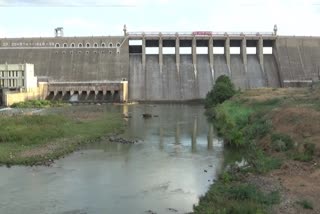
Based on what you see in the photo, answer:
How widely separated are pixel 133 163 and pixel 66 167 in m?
3.97

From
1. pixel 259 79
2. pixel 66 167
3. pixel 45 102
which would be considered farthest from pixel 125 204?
pixel 259 79

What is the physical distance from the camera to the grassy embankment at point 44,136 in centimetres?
2878

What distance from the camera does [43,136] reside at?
34750 millimetres

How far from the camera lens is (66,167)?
26.8 metres

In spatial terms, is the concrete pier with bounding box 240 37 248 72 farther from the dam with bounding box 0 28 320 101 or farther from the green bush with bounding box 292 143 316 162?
the green bush with bounding box 292 143 316 162

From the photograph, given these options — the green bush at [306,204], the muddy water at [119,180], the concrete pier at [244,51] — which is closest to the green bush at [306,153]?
the muddy water at [119,180]

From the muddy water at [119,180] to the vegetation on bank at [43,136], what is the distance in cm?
131

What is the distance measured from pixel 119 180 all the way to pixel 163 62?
65.3m

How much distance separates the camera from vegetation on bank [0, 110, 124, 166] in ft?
94.4

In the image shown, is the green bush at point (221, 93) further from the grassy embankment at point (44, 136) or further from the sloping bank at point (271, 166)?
the sloping bank at point (271, 166)

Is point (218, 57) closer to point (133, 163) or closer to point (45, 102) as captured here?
point (45, 102)

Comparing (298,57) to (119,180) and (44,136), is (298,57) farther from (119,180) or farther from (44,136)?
(119,180)

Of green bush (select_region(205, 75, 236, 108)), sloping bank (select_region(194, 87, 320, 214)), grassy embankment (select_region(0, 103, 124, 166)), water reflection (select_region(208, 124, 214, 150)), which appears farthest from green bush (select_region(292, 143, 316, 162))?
green bush (select_region(205, 75, 236, 108))

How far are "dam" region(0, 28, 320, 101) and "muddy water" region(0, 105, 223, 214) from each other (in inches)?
1857
